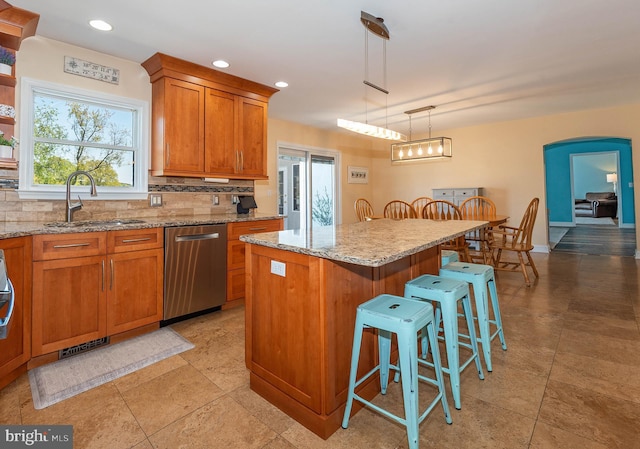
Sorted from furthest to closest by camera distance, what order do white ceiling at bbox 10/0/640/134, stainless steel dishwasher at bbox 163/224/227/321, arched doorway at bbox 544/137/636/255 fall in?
arched doorway at bbox 544/137/636/255 → stainless steel dishwasher at bbox 163/224/227/321 → white ceiling at bbox 10/0/640/134

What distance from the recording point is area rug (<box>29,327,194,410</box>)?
1834 millimetres

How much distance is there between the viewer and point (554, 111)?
17.1 feet

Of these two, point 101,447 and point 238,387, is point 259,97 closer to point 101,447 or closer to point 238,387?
point 238,387

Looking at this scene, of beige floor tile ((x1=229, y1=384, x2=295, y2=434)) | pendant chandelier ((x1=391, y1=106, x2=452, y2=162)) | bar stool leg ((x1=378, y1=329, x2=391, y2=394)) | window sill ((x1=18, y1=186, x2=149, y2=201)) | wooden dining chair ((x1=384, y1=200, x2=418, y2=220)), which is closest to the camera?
beige floor tile ((x1=229, y1=384, x2=295, y2=434))

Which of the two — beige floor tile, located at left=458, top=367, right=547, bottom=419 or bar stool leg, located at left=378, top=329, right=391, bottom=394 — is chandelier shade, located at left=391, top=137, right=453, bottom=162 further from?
bar stool leg, located at left=378, top=329, right=391, bottom=394

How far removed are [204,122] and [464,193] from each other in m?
4.91

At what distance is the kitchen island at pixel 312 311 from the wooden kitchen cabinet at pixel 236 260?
133 centimetres

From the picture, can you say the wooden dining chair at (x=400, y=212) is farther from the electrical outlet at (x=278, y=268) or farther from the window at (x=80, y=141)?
the window at (x=80, y=141)

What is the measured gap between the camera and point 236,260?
3.12 meters

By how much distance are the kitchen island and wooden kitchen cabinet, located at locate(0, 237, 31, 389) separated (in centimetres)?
137

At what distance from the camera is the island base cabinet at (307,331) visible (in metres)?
1.46

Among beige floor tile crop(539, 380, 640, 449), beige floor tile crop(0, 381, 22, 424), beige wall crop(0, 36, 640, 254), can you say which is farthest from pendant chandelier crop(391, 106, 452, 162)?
beige floor tile crop(0, 381, 22, 424)

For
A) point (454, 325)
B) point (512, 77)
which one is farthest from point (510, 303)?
point (512, 77)

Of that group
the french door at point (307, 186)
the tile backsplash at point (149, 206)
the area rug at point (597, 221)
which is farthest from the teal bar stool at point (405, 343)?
the area rug at point (597, 221)
